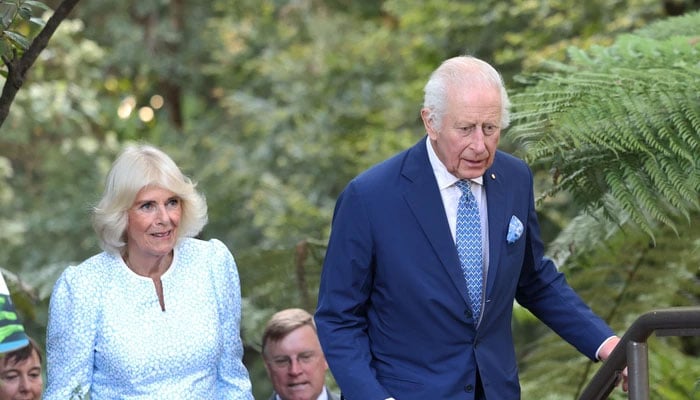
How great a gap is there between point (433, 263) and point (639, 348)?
651mm

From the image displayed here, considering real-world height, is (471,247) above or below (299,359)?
above

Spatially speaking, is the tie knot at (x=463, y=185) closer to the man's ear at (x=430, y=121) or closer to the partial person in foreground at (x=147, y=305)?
the man's ear at (x=430, y=121)

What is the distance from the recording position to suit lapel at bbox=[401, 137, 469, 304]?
141 inches

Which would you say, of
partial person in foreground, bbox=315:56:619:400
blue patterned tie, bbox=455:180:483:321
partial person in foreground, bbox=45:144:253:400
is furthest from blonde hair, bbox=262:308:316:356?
blue patterned tie, bbox=455:180:483:321

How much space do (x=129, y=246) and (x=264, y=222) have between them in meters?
7.29

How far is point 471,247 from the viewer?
11.9 ft

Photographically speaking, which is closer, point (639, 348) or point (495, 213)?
point (639, 348)

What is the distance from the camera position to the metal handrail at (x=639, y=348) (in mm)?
3023

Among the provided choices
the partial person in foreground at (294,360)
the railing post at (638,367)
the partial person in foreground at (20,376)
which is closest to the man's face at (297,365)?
the partial person in foreground at (294,360)

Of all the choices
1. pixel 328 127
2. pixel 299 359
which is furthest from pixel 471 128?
pixel 328 127

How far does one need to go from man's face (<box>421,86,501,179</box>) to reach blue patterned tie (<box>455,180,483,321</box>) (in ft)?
0.38

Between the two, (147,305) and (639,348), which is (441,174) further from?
(147,305)

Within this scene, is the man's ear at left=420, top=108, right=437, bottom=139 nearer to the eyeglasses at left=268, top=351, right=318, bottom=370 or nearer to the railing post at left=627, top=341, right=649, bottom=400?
the railing post at left=627, top=341, right=649, bottom=400

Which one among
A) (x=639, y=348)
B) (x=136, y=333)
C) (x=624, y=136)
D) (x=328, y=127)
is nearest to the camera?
(x=639, y=348)
